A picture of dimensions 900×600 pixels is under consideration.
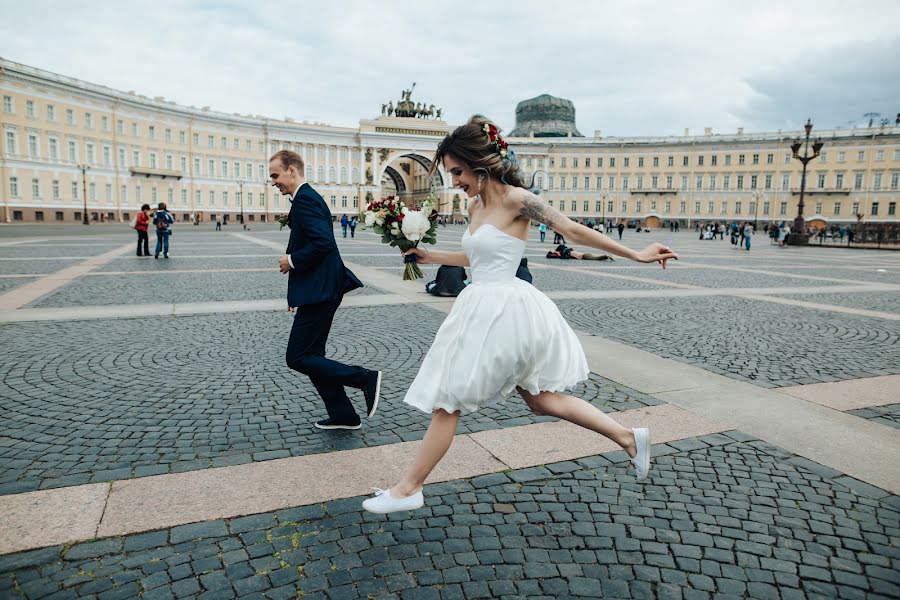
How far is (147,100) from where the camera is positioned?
2630 inches

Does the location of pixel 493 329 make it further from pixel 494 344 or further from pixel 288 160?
pixel 288 160

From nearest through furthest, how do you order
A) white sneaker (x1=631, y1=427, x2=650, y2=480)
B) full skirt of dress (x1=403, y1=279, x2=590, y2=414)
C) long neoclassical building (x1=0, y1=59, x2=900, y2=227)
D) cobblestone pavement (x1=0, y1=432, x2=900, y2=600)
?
cobblestone pavement (x1=0, y1=432, x2=900, y2=600) → full skirt of dress (x1=403, y1=279, x2=590, y2=414) → white sneaker (x1=631, y1=427, x2=650, y2=480) → long neoclassical building (x1=0, y1=59, x2=900, y2=227)

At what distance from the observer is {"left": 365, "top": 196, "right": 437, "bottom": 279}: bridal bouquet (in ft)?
10.9

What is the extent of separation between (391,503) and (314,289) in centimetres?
148

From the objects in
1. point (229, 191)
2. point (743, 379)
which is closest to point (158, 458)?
point (743, 379)

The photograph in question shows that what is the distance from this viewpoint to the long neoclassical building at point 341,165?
56281 mm

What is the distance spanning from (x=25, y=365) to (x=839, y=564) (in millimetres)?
Answer: 6125

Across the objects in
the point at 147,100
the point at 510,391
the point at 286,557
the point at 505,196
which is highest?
the point at 147,100

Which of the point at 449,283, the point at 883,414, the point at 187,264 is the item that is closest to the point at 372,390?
the point at 883,414

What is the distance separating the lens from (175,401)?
442 centimetres

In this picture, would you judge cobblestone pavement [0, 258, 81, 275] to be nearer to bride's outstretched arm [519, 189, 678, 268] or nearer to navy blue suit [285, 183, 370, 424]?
navy blue suit [285, 183, 370, 424]

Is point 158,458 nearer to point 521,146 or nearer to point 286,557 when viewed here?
point 286,557

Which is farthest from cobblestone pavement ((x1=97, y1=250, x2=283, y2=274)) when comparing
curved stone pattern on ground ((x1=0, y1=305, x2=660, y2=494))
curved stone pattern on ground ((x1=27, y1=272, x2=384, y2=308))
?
curved stone pattern on ground ((x1=0, y1=305, x2=660, y2=494))

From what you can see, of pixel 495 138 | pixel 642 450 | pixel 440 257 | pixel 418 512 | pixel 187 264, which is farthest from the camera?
pixel 187 264
